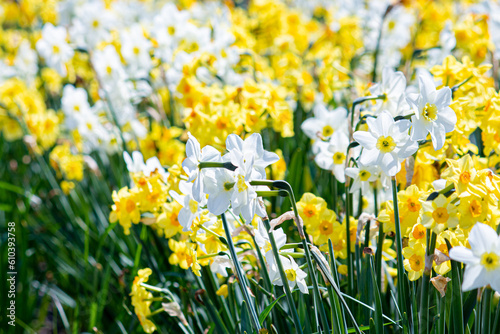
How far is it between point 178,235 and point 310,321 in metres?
0.58

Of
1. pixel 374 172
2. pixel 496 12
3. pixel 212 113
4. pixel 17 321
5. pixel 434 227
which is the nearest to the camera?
pixel 434 227

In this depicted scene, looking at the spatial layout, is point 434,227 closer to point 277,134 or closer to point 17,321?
point 277,134

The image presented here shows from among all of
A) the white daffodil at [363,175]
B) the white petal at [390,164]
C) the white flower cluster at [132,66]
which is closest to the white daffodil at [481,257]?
the white petal at [390,164]

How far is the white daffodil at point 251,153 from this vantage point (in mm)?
1100

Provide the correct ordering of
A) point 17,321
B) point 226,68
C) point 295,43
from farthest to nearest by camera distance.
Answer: point 295,43 < point 226,68 < point 17,321

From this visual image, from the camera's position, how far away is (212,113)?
1956 mm

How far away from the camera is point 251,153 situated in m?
1.14

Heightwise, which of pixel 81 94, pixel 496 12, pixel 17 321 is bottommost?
pixel 17 321

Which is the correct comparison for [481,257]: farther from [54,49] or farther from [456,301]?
[54,49]

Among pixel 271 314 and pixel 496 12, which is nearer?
pixel 271 314

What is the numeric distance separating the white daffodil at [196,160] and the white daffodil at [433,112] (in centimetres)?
55

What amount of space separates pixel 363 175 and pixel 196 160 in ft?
1.91

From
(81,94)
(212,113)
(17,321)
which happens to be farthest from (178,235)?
(81,94)

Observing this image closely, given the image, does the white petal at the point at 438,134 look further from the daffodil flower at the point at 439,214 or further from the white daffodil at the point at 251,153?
the white daffodil at the point at 251,153
